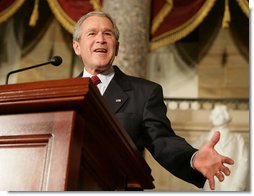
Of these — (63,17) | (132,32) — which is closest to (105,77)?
(132,32)

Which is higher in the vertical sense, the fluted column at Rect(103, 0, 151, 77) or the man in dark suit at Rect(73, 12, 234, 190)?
the fluted column at Rect(103, 0, 151, 77)

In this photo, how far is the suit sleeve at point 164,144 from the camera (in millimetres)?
1664

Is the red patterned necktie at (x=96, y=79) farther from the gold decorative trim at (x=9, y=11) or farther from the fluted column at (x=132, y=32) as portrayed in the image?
the gold decorative trim at (x=9, y=11)

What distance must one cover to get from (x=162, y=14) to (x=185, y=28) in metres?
0.29

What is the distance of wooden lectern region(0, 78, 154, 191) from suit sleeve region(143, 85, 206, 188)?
0.39 m

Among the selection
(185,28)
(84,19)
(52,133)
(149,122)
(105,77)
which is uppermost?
(185,28)

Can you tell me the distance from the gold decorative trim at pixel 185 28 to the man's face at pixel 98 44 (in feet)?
8.73

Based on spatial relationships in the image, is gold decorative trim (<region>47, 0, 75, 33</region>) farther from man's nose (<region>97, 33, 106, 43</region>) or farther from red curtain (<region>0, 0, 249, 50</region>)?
→ man's nose (<region>97, 33, 106, 43</region>)

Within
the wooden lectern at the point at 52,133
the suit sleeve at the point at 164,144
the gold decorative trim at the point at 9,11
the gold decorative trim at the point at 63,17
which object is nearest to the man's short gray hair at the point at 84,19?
the suit sleeve at the point at 164,144

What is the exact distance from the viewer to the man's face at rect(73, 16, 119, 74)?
6.75ft

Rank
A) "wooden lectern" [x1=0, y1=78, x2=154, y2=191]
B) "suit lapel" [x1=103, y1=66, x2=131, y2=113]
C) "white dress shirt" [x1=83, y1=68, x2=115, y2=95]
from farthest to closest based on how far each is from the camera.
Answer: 1. "white dress shirt" [x1=83, y1=68, x2=115, y2=95]
2. "suit lapel" [x1=103, y1=66, x2=131, y2=113]
3. "wooden lectern" [x1=0, y1=78, x2=154, y2=191]

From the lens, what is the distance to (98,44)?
206 cm

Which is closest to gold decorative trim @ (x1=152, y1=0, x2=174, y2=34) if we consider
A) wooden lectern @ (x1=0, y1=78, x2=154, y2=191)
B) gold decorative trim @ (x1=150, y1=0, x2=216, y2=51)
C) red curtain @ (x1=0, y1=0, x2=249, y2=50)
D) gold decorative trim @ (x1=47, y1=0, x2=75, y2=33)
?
red curtain @ (x1=0, y1=0, x2=249, y2=50)

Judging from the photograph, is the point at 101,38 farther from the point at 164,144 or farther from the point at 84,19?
the point at 164,144
